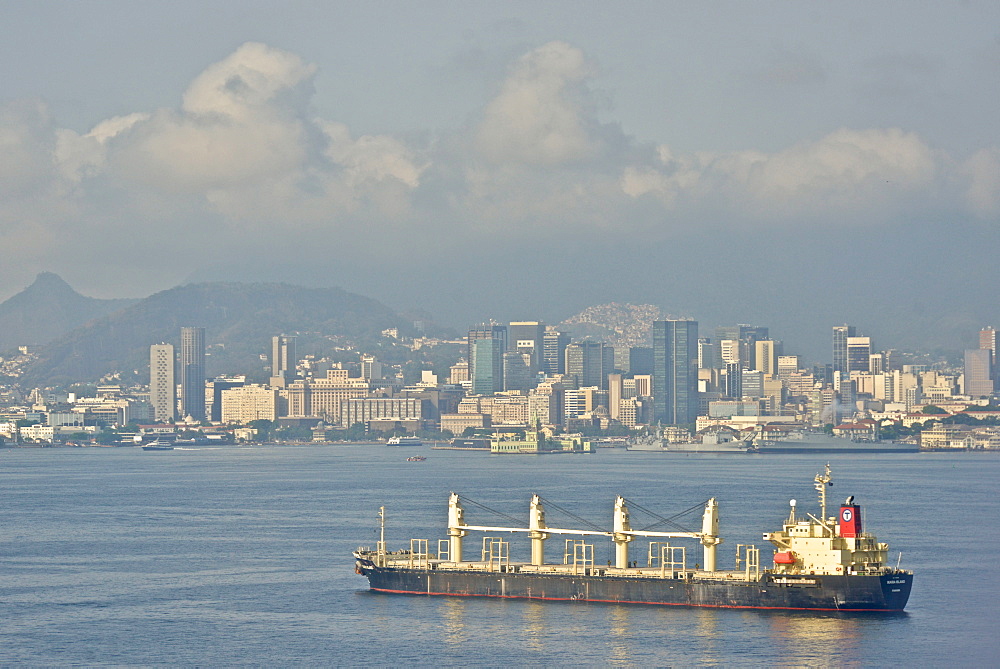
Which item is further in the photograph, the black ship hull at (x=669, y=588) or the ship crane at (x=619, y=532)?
the ship crane at (x=619, y=532)

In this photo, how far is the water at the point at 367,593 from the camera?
150ft

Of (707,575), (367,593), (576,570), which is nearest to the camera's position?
(707,575)

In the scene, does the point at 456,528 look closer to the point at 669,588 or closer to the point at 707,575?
the point at 669,588

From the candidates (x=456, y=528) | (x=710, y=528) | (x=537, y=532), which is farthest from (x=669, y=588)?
(x=456, y=528)

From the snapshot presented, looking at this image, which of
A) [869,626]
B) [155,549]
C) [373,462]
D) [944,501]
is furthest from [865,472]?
[869,626]

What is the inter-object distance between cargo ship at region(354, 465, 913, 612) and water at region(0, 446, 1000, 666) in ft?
2.02

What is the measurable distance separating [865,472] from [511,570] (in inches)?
3848

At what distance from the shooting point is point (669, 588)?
5175cm

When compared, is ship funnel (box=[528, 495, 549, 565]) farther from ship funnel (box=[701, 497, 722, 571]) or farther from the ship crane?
ship funnel (box=[701, 497, 722, 571])

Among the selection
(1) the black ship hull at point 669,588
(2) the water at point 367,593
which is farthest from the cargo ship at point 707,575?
(2) the water at point 367,593

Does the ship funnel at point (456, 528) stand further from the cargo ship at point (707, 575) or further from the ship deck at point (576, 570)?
the ship deck at point (576, 570)

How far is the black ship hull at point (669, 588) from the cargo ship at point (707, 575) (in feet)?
0.10

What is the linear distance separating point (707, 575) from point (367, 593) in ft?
40.8

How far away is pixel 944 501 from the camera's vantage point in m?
99.9
